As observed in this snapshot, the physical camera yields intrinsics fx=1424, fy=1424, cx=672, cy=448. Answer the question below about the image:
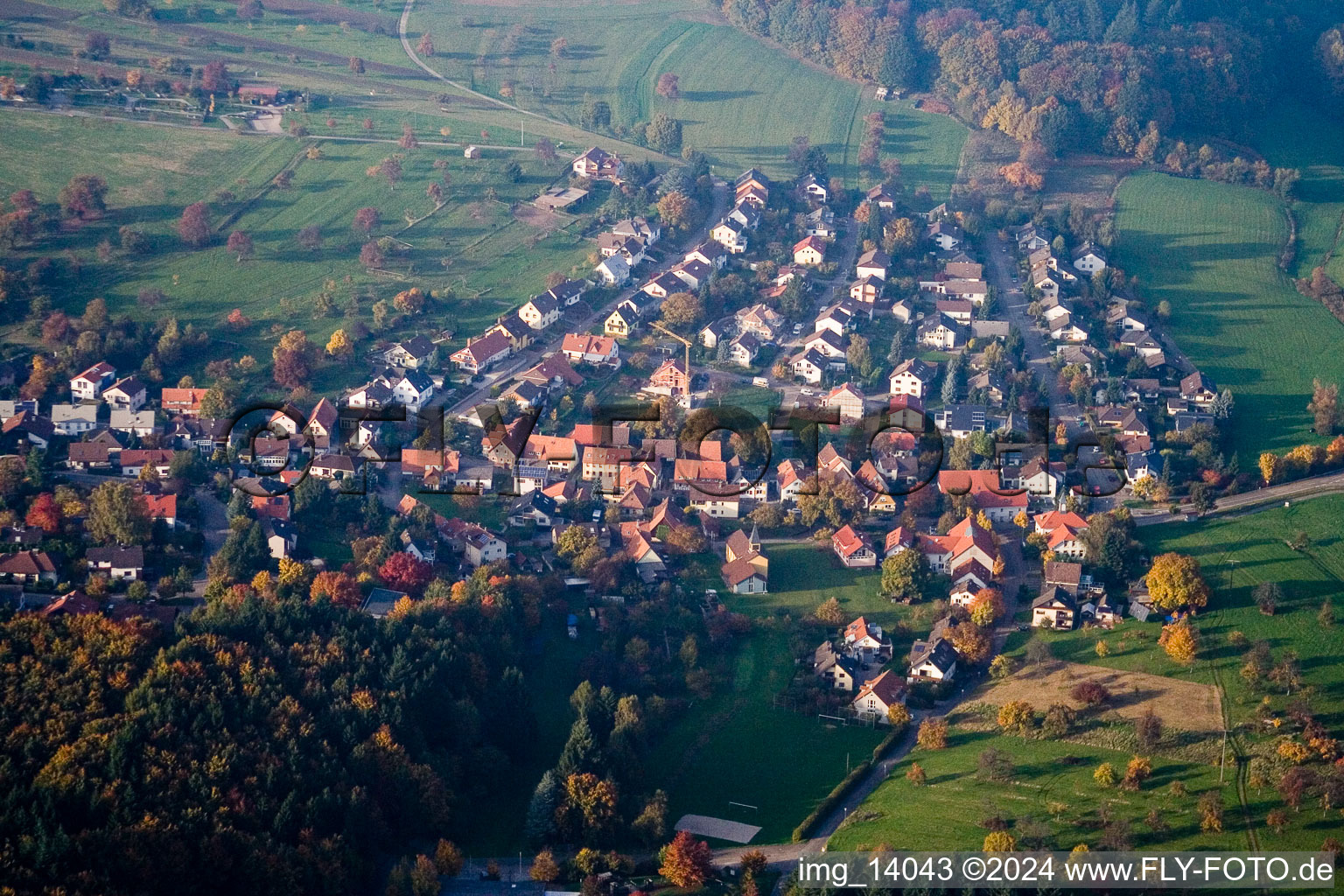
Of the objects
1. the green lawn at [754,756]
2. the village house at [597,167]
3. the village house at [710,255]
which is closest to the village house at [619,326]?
the village house at [710,255]

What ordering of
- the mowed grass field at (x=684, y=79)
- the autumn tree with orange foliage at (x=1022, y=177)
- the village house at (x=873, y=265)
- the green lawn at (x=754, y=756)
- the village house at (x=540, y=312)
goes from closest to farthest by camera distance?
the green lawn at (x=754, y=756) < the village house at (x=540, y=312) < the village house at (x=873, y=265) < the autumn tree with orange foliage at (x=1022, y=177) < the mowed grass field at (x=684, y=79)

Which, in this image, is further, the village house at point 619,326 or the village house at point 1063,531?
the village house at point 619,326

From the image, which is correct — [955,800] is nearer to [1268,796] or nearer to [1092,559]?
[1268,796]

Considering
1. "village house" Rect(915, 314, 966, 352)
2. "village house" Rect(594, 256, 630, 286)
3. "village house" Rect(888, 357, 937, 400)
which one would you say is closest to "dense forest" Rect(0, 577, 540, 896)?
"village house" Rect(888, 357, 937, 400)

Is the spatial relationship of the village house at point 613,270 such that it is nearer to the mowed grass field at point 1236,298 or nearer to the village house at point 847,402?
the village house at point 847,402

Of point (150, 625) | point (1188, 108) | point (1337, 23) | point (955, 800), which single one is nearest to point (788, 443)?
point (955, 800)

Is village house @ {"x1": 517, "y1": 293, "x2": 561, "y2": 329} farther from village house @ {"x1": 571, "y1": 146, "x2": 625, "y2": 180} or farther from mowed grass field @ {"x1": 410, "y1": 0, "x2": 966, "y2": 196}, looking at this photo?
mowed grass field @ {"x1": 410, "y1": 0, "x2": 966, "y2": 196}

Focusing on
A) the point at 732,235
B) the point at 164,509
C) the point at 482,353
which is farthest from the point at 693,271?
the point at 164,509
